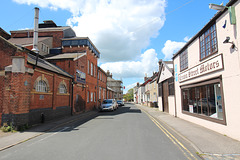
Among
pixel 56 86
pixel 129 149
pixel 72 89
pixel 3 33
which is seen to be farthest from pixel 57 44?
pixel 129 149

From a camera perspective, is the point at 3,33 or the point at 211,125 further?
the point at 3,33

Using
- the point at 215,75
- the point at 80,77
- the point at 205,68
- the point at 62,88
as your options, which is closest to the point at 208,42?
the point at 205,68

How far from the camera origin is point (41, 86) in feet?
39.6

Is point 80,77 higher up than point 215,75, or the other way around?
point 80,77

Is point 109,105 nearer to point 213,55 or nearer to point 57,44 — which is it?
point 57,44

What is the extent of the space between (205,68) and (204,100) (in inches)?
83.8

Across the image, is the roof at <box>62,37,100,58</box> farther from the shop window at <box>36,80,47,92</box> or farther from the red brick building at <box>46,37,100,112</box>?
the shop window at <box>36,80,47,92</box>

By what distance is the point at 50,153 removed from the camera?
5230 mm

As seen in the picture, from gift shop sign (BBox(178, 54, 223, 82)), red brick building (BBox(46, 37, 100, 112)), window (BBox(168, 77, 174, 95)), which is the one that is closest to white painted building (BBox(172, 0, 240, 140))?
gift shop sign (BBox(178, 54, 223, 82))

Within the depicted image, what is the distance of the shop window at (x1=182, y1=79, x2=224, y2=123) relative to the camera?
8.41m

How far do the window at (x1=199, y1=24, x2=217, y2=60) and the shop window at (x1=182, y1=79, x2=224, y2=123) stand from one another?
184 centimetres

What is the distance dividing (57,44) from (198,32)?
2265cm

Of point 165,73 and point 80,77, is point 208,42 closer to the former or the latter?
point 165,73

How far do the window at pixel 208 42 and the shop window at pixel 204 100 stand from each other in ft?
6.04
